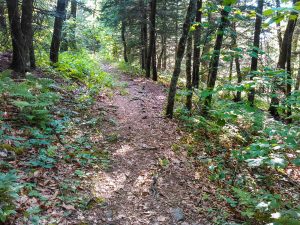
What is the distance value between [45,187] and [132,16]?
611 inches

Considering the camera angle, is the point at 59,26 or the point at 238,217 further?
the point at 59,26

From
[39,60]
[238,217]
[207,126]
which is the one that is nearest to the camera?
[238,217]

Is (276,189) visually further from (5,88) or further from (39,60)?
(39,60)

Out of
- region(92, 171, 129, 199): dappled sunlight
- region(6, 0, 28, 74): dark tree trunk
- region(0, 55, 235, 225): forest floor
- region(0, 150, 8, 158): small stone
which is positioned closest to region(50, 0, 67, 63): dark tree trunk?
region(6, 0, 28, 74): dark tree trunk

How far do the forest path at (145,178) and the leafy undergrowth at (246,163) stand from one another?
0.53 metres

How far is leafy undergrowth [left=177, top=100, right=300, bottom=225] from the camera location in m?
4.68

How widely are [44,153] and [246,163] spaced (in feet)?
18.1

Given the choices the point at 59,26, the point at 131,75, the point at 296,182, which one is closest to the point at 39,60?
the point at 59,26

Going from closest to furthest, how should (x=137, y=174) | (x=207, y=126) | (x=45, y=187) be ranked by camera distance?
(x=45, y=187) < (x=137, y=174) < (x=207, y=126)

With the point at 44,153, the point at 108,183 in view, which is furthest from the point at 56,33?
the point at 108,183

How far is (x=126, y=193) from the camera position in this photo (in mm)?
5352

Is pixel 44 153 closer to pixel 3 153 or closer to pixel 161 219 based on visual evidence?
pixel 3 153

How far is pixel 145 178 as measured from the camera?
5.95 meters

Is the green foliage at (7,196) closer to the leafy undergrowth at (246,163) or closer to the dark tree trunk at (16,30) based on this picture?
the leafy undergrowth at (246,163)
